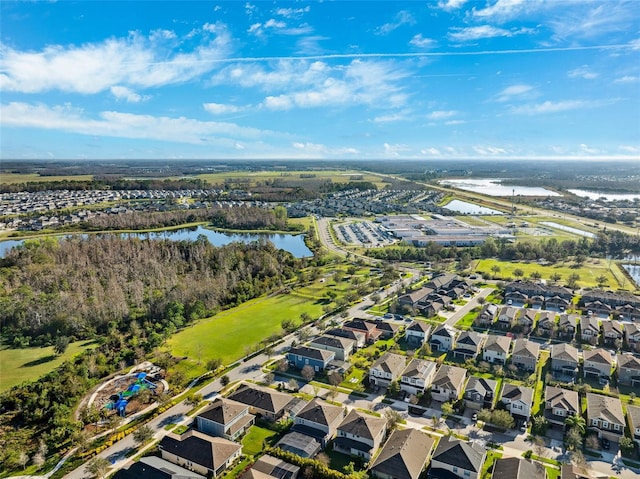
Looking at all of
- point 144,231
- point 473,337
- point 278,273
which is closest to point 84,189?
point 144,231

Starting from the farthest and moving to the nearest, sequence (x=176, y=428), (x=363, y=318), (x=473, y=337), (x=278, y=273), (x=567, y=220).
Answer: (x=567, y=220)
(x=278, y=273)
(x=363, y=318)
(x=473, y=337)
(x=176, y=428)

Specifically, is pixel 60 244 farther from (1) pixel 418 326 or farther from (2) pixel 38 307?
(1) pixel 418 326

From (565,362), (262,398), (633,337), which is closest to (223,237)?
(262,398)

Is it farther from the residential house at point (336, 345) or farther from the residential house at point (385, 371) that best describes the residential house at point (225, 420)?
the residential house at point (336, 345)

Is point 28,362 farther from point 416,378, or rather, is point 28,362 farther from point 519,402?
point 519,402

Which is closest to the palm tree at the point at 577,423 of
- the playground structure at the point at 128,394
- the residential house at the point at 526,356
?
the residential house at the point at 526,356

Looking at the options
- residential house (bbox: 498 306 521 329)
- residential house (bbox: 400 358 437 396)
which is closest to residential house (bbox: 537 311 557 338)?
residential house (bbox: 498 306 521 329)
